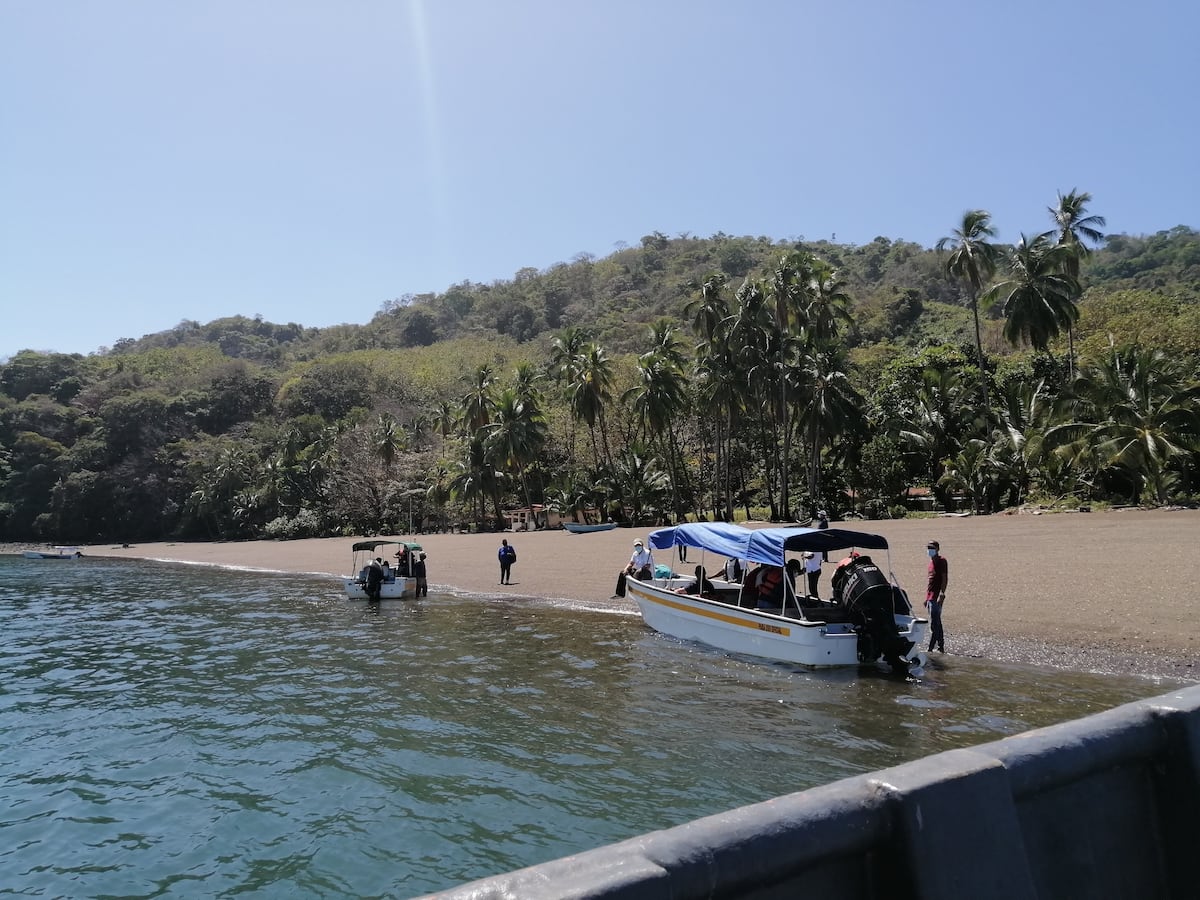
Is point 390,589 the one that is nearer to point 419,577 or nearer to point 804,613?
point 419,577

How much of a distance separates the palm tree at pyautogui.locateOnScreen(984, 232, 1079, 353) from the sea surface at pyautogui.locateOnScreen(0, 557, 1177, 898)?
35176 mm

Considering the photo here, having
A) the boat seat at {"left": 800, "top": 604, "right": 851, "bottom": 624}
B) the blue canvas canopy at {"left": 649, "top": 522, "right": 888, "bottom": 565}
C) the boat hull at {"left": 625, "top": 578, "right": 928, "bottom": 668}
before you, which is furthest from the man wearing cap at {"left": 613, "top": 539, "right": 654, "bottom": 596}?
the boat seat at {"left": 800, "top": 604, "right": 851, "bottom": 624}

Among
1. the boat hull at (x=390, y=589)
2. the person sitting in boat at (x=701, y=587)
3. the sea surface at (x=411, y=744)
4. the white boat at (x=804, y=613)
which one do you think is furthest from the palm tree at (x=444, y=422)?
the white boat at (x=804, y=613)

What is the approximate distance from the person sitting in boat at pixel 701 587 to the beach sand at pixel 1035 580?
4436 mm

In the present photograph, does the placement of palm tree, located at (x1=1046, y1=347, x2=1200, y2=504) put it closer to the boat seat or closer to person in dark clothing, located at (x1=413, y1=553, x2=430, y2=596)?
the boat seat

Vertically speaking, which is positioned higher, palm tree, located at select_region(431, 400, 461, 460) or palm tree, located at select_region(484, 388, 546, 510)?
palm tree, located at select_region(431, 400, 461, 460)

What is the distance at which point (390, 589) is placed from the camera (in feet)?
97.1

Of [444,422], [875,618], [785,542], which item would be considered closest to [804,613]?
[785,542]

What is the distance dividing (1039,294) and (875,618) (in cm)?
3718

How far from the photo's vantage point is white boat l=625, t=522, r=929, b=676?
1538 centimetres

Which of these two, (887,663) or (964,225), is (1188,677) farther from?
(964,225)

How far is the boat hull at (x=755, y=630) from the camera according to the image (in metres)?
15.7

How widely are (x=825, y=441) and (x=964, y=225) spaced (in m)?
15.7

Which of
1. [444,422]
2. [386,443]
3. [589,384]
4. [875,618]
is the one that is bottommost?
[875,618]
